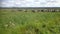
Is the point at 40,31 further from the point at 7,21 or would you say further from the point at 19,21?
the point at 7,21

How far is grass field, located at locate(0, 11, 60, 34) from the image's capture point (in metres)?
1.68

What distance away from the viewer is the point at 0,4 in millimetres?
1735

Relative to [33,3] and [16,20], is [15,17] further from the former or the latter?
[33,3]

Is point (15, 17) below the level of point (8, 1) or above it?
below

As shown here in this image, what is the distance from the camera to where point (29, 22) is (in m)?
1.73

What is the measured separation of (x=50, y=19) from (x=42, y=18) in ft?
0.37

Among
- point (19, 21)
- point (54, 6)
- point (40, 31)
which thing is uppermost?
point (54, 6)

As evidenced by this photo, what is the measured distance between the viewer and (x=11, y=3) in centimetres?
175

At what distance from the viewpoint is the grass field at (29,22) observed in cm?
168

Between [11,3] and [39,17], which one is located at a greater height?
[11,3]

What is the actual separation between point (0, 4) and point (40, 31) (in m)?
0.68

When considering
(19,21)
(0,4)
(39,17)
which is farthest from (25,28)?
(0,4)

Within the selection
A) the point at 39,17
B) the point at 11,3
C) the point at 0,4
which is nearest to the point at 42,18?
the point at 39,17

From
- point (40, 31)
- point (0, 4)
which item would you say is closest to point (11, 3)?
point (0, 4)
